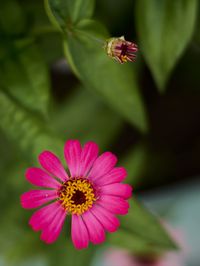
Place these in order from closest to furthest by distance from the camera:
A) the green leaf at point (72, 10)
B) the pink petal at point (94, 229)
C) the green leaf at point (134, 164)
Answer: the pink petal at point (94, 229), the green leaf at point (72, 10), the green leaf at point (134, 164)

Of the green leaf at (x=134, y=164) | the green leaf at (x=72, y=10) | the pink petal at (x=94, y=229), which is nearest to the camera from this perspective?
the pink petal at (x=94, y=229)

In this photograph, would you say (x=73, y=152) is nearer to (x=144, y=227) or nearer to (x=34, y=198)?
(x=34, y=198)

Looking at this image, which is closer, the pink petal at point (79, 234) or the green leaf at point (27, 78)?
the pink petal at point (79, 234)

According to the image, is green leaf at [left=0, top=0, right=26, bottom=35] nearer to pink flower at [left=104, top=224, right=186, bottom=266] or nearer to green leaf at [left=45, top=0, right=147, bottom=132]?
green leaf at [left=45, top=0, right=147, bottom=132]

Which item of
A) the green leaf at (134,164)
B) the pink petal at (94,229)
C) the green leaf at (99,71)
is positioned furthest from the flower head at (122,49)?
the green leaf at (134,164)

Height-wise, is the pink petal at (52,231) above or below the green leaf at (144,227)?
below

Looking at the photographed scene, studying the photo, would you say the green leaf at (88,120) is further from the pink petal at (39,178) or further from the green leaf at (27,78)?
the pink petal at (39,178)

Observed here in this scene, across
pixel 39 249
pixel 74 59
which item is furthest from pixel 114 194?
pixel 39 249

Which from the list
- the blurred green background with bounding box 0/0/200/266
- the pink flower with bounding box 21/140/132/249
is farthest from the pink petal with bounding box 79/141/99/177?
the blurred green background with bounding box 0/0/200/266

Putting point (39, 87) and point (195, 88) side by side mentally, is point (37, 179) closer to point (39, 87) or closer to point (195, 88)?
point (39, 87)
